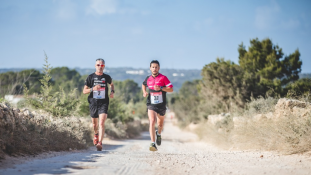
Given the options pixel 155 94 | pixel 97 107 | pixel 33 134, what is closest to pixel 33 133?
pixel 33 134

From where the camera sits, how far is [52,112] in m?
11.9

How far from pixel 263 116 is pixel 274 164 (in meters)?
5.33

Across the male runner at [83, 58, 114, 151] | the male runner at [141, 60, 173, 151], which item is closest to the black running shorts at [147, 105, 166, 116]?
the male runner at [141, 60, 173, 151]

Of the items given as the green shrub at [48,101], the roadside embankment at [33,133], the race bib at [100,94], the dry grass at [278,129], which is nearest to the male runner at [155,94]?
the race bib at [100,94]

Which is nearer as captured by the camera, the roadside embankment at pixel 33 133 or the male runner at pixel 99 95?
the roadside embankment at pixel 33 133

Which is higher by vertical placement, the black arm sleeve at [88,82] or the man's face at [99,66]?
the man's face at [99,66]

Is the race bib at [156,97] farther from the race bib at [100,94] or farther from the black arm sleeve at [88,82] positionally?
the black arm sleeve at [88,82]

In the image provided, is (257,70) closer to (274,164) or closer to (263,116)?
(263,116)

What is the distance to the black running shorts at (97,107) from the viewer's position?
9.51m


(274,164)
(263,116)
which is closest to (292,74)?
(263,116)

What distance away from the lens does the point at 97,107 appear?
9.61 m

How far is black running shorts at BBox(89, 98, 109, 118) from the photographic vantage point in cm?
951

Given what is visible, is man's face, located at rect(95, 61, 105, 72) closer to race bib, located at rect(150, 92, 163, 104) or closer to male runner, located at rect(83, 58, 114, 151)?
Result: male runner, located at rect(83, 58, 114, 151)

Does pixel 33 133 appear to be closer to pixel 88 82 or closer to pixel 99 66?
pixel 88 82
